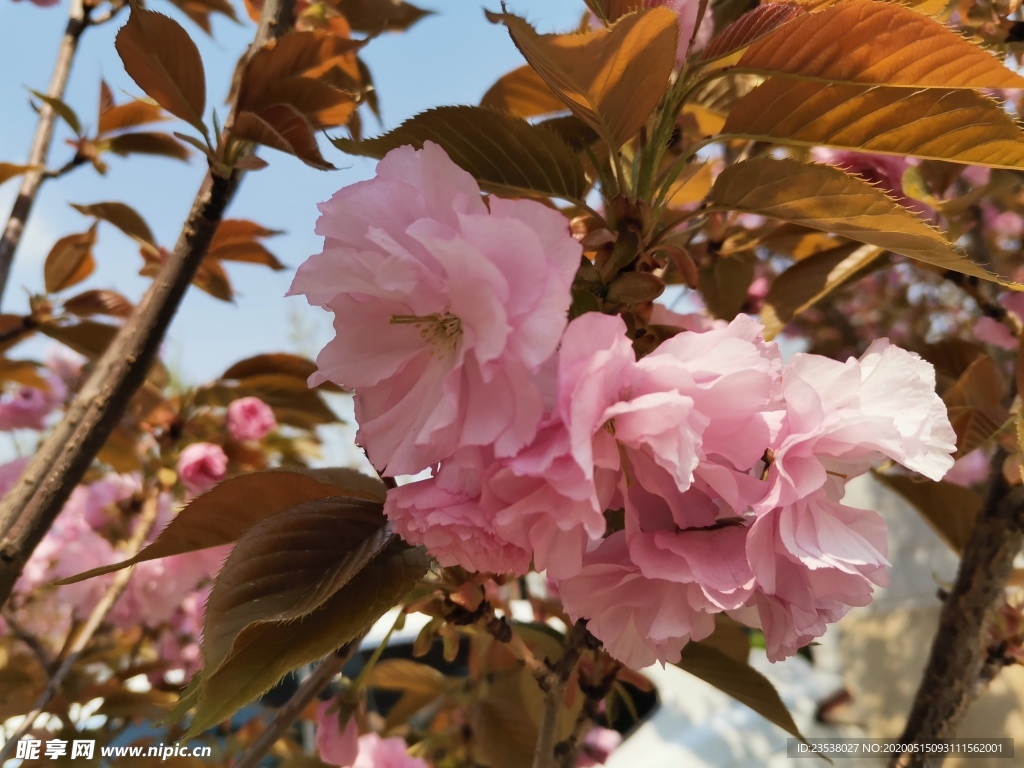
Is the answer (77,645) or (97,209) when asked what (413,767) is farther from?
(97,209)

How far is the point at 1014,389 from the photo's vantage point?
0.66 meters

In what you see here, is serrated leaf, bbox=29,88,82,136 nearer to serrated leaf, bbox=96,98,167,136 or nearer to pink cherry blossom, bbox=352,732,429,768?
serrated leaf, bbox=96,98,167,136

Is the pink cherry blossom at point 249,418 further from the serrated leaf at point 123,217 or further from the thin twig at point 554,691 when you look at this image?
the thin twig at point 554,691

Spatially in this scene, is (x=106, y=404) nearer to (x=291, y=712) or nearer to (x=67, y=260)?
(x=291, y=712)

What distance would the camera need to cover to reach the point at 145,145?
0.95m

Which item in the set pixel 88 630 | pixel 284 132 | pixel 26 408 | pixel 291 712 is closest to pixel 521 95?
pixel 284 132

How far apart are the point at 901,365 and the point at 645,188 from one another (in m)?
0.19

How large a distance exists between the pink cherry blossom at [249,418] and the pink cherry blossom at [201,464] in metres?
0.07

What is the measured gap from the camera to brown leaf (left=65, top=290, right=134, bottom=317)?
0.95 m

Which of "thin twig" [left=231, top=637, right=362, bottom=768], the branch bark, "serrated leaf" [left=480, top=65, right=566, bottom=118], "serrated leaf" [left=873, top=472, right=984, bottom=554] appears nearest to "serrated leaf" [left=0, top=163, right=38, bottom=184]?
the branch bark

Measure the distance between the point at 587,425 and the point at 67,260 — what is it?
3.23 ft

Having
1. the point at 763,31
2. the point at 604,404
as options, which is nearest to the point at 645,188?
the point at 763,31

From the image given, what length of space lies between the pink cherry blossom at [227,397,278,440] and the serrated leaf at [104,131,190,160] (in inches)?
15.1

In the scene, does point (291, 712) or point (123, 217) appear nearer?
point (291, 712)
